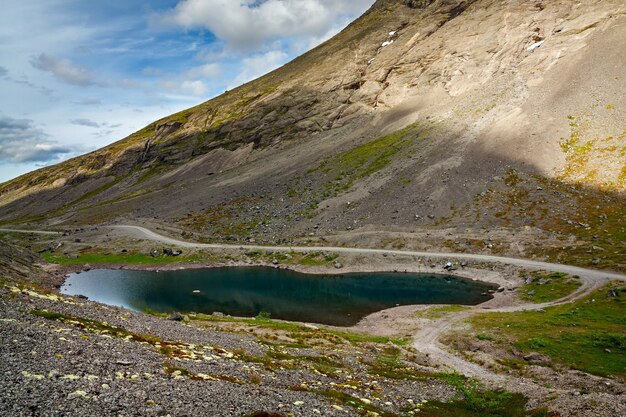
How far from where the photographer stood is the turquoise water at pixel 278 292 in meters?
68.1

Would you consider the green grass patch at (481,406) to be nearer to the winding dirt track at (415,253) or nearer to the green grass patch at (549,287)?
the green grass patch at (549,287)

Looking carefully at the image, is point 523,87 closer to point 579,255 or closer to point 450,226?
point 450,226

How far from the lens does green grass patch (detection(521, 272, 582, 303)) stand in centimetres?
6253

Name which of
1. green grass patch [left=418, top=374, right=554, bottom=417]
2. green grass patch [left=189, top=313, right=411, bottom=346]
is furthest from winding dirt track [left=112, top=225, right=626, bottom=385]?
green grass patch [left=418, top=374, right=554, bottom=417]

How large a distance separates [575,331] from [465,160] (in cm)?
8617

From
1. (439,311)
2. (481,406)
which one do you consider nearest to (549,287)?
(439,311)

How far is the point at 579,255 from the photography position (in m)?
→ 76.4

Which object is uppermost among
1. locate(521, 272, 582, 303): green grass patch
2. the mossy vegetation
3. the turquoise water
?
the mossy vegetation

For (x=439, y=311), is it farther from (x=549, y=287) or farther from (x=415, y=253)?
(x=415, y=253)

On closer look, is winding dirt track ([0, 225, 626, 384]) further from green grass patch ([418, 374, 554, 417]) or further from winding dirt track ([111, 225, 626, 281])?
green grass patch ([418, 374, 554, 417])

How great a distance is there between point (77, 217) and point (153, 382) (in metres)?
197

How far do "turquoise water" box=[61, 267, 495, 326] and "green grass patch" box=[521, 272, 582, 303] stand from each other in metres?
7.12

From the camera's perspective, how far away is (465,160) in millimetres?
123750

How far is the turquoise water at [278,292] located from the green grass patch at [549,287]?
7117 millimetres
